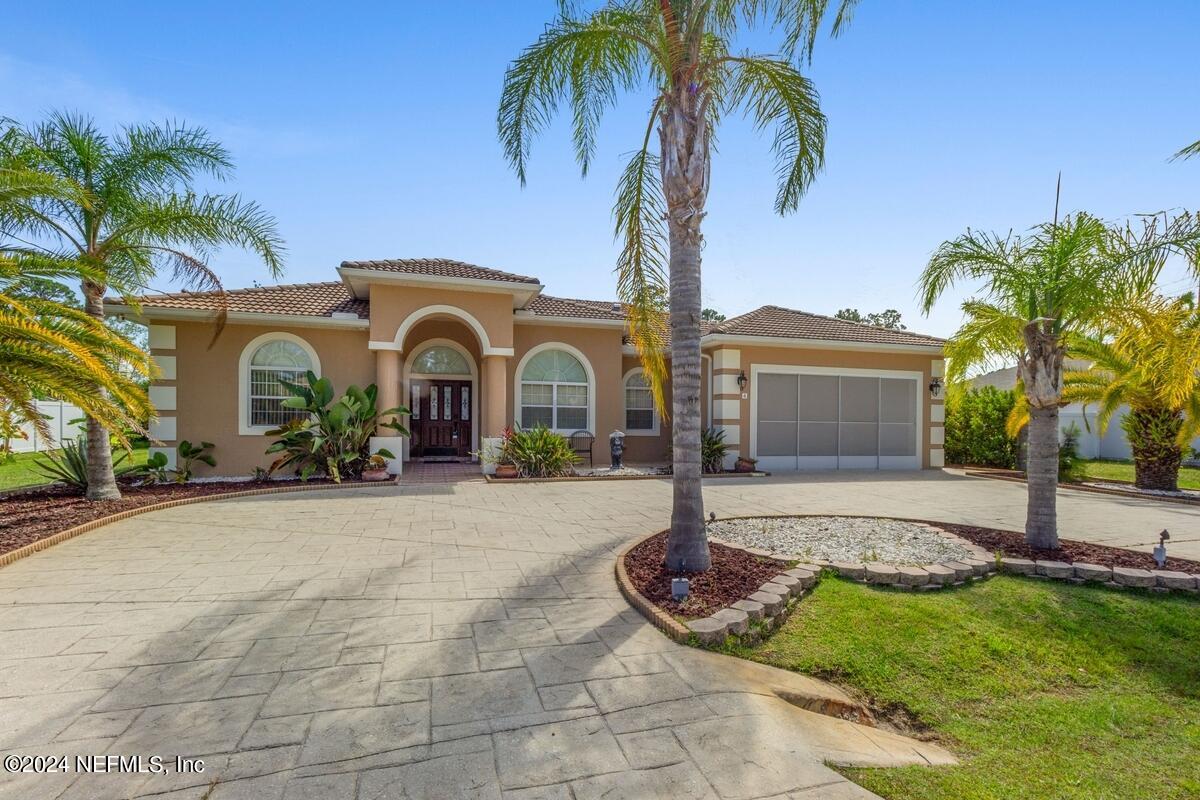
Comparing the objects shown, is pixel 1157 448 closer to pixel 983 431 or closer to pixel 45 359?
pixel 983 431

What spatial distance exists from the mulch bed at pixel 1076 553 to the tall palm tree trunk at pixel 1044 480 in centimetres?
16

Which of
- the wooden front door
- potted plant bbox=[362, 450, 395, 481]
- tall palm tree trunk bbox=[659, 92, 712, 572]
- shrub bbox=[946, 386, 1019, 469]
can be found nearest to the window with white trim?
potted plant bbox=[362, 450, 395, 481]

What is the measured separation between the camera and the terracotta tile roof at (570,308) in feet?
46.3

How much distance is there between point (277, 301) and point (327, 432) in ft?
13.1

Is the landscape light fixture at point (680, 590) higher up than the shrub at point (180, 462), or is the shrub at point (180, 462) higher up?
the shrub at point (180, 462)

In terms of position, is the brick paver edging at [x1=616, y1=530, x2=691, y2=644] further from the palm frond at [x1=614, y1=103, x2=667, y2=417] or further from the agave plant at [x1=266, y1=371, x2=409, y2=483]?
the agave plant at [x1=266, y1=371, x2=409, y2=483]

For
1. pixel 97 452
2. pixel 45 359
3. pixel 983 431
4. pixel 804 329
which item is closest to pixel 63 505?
pixel 97 452

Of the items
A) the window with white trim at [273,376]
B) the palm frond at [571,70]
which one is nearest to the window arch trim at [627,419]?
the window with white trim at [273,376]

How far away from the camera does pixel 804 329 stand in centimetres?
1541

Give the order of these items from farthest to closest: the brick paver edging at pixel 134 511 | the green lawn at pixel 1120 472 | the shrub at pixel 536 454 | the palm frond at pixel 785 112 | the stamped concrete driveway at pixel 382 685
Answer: the green lawn at pixel 1120 472, the shrub at pixel 536 454, the brick paver edging at pixel 134 511, the palm frond at pixel 785 112, the stamped concrete driveway at pixel 382 685

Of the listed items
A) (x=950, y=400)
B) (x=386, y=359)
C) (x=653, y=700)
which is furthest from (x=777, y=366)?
(x=653, y=700)

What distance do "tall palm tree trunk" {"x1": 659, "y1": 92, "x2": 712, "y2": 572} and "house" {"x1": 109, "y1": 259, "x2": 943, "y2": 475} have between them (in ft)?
25.0

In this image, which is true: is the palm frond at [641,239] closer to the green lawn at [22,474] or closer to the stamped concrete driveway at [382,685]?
the stamped concrete driveway at [382,685]

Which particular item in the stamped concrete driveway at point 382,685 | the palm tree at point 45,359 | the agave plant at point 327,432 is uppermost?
the palm tree at point 45,359
